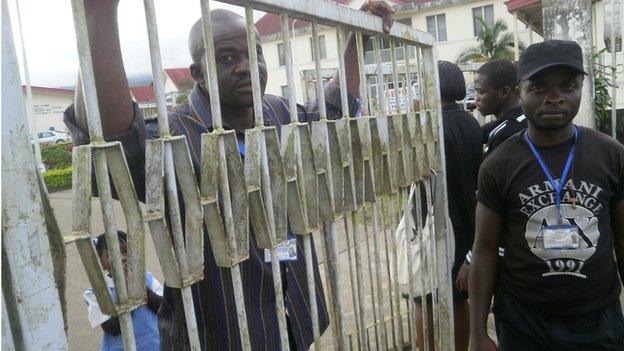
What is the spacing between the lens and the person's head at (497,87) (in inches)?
117

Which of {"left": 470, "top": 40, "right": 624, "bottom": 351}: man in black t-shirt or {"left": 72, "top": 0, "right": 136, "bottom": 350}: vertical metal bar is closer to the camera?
{"left": 72, "top": 0, "right": 136, "bottom": 350}: vertical metal bar

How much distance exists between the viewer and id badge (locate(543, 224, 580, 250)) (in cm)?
178

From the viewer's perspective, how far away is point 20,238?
29.0 inches

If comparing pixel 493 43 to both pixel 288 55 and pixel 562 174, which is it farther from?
pixel 288 55

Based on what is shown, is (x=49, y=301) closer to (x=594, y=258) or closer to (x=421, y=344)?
(x=594, y=258)

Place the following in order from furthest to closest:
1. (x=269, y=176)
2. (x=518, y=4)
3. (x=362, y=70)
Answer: (x=518, y=4) → (x=362, y=70) → (x=269, y=176)

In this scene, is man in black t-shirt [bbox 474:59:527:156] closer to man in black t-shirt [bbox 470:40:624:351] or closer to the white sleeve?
man in black t-shirt [bbox 470:40:624:351]

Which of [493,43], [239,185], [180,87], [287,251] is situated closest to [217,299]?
[287,251]

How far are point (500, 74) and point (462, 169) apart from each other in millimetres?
682

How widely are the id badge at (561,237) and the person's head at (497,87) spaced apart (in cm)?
138

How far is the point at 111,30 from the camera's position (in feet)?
3.20

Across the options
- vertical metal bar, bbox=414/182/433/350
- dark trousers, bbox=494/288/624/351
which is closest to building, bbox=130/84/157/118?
vertical metal bar, bbox=414/182/433/350

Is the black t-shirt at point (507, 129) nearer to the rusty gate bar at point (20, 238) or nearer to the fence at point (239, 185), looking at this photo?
the fence at point (239, 185)

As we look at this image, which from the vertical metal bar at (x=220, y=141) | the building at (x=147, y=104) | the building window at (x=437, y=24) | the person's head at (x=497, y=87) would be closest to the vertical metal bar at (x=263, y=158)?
the vertical metal bar at (x=220, y=141)
